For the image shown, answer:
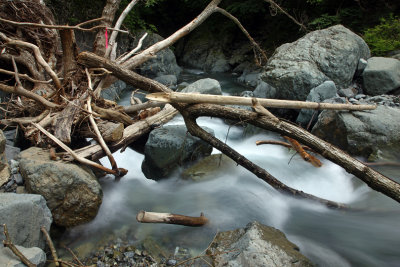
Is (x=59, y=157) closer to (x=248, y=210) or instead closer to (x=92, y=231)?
(x=92, y=231)

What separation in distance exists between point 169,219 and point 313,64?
503cm

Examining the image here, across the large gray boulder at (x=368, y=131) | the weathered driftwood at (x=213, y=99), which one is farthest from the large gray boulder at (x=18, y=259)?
the large gray boulder at (x=368, y=131)

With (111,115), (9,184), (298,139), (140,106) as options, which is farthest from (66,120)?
(298,139)

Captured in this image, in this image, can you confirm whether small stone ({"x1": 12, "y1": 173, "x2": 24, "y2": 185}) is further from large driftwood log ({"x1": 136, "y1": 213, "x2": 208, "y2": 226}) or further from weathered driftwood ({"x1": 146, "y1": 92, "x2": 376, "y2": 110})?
weathered driftwood ({"x1": 146, "y1": 92, "x2": 376, "y2": 110})

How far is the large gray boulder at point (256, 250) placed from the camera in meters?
2.54

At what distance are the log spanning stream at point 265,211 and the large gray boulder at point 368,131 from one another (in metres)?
0.45

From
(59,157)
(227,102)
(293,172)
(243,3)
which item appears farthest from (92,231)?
(243,3)

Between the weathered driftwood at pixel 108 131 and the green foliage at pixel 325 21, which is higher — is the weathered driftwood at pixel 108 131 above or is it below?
below

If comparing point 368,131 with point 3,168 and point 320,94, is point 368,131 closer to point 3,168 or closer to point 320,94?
point 320,94

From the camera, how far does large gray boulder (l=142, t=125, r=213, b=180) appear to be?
438 centimetres

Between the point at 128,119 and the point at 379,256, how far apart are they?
408cm

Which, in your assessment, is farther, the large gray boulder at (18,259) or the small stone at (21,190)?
the small stone at (21,190)

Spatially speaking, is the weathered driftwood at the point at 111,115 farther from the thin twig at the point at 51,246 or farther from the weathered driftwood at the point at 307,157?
the weathered driftwood at the point at 307,157

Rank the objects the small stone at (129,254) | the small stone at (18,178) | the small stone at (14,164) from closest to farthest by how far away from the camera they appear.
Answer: the small stone at (129,254) → the small stone at (18,178) → the small stone at (14,164)
